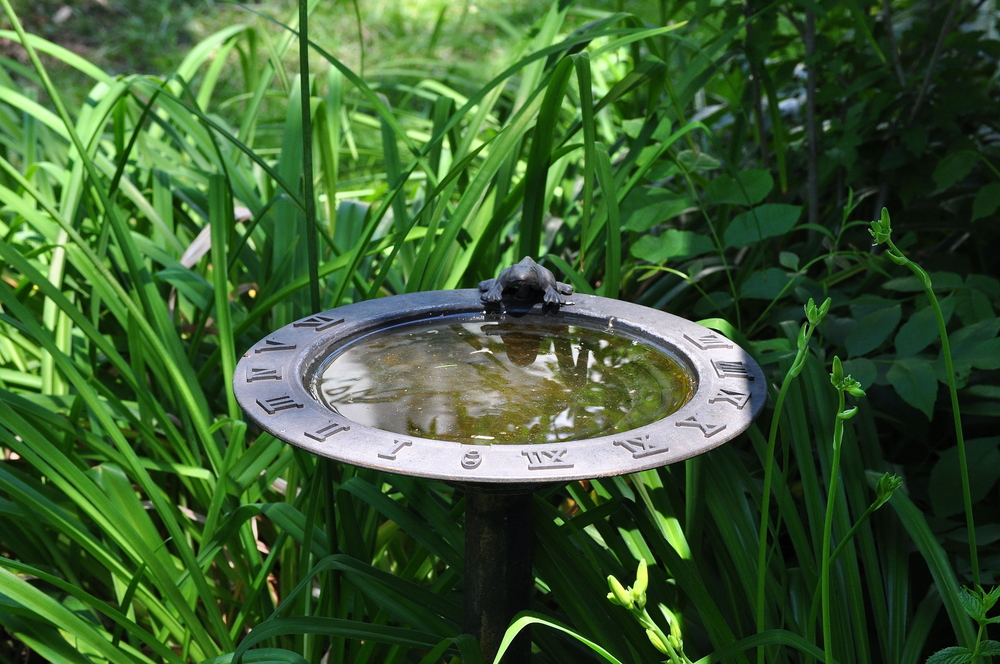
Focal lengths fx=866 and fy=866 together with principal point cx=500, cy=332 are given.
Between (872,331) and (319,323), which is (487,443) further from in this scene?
(872,331)

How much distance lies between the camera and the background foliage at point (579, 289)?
159cm

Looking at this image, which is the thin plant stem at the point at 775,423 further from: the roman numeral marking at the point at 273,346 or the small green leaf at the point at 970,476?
the roman numeral marking at the point at 273,346

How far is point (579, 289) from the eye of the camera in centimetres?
209

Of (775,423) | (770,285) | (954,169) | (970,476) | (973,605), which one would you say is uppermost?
(954,169)

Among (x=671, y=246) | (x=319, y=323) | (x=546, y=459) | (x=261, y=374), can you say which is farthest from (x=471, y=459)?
(x=671, y=246)

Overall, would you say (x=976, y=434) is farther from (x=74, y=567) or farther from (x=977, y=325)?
(x=74, y=567)

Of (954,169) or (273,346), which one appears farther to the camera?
(954,169)

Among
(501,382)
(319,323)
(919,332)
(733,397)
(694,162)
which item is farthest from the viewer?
(694,162)

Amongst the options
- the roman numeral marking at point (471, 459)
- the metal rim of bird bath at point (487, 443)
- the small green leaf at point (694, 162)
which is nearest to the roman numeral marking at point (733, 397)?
the metal rim of bird bath at point (487, 443)

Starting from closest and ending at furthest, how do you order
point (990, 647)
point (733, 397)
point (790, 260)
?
point (990, 647) → point (733, 397) → point (790, 260)

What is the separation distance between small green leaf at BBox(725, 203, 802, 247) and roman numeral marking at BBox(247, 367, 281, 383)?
1147mm

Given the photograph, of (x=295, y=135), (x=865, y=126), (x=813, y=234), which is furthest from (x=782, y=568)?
(x=295, y=135)

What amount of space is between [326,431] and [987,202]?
5.60ft

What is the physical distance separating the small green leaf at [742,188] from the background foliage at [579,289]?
11 mm
